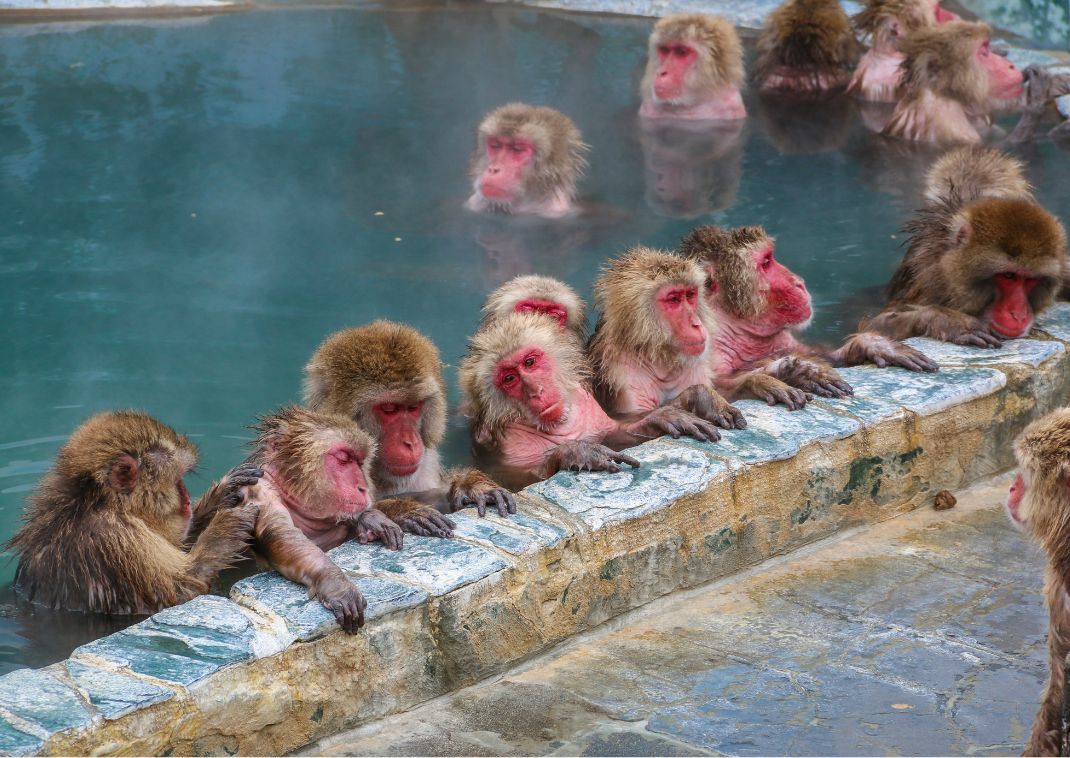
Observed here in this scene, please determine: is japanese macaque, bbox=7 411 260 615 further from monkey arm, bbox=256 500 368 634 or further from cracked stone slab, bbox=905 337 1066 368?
cracked stone slab, bbox=905 337 1066 368

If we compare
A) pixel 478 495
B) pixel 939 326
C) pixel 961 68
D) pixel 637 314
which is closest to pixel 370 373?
pixel 478 495

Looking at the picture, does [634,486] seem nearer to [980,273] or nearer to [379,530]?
[379,530]

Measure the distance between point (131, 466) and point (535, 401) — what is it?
1.58 meters

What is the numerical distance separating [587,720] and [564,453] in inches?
47.3

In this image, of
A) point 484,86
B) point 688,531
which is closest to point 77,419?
point 688,531

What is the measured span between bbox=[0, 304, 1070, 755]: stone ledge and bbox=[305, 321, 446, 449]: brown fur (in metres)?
0.61

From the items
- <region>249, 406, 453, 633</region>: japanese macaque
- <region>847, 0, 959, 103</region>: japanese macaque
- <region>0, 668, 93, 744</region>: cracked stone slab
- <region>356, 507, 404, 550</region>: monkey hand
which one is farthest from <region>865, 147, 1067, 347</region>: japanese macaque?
<region>847, 0, 959, 103</region>: japanese macaque

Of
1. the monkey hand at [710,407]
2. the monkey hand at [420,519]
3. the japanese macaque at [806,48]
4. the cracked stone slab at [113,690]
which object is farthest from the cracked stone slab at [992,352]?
the japanese macaque at [806,48]

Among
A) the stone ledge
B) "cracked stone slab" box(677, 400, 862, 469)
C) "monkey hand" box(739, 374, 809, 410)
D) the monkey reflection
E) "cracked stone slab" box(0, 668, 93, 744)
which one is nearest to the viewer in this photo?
"cracked stone slab" box(0, 668, 93, 744)

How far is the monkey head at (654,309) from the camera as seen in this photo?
574 centimetres

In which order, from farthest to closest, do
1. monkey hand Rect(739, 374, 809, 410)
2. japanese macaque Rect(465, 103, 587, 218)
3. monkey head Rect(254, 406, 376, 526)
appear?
1. japanese macaque Rect(465, 103, 587, 218)
2. monkey hand Rect(739, 374, 809, 410)
3. monkey head Rect(254, 406, 376, 526)

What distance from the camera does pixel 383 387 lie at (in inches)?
197

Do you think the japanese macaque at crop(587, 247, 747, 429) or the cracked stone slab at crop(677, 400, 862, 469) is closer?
the cracked stone slab at crop(677, 400, 862, 469)

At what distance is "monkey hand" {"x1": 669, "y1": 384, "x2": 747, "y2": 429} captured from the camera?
523 cm
